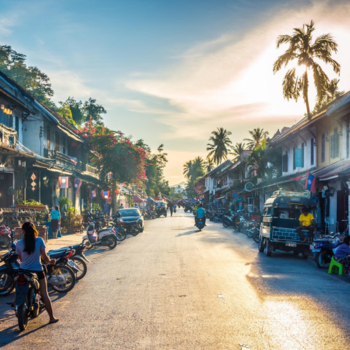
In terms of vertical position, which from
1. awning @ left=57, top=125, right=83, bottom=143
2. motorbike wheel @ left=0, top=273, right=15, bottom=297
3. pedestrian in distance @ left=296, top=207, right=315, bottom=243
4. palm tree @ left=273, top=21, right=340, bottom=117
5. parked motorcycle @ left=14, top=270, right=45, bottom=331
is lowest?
motorbike wheel @ left=0, top=273, right=15, bottom=297

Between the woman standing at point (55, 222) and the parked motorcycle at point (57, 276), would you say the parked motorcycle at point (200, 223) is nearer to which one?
the woman standing at point (55, 222)

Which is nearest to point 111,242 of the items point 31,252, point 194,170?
point 31,252

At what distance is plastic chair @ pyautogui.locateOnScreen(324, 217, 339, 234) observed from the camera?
2141cm

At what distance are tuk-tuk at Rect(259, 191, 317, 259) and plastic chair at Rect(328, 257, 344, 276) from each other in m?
3.14

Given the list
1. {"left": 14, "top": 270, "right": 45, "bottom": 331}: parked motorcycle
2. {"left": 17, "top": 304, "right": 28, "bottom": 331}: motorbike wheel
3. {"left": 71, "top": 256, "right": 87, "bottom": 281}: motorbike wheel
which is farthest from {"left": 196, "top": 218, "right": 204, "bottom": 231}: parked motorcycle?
{"left": 17, "top": 304, "right": 28, "bottom": 331}: motorbike wheel

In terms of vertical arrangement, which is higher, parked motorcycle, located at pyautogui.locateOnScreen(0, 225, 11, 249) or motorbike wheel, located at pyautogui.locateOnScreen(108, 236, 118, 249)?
parked motorcycle, located at pyautogui.locateOnScreen(0, 225, 11, 249)

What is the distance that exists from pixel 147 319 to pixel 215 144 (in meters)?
85.6

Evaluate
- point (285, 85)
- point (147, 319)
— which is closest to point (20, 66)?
point (285, 85)

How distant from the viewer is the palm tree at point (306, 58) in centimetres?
3188

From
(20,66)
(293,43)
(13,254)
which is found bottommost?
(13,254)

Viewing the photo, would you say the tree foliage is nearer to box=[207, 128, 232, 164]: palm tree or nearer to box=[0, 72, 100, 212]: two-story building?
box=[207, 128, 232, 164]: palm tree

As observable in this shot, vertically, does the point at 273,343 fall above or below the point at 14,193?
below

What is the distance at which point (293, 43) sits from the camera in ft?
106

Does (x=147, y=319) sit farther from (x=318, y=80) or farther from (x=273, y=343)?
(x=318, y=80)
